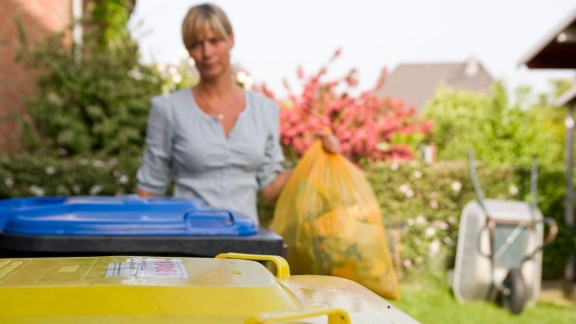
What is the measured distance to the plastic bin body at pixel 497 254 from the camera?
769 cm

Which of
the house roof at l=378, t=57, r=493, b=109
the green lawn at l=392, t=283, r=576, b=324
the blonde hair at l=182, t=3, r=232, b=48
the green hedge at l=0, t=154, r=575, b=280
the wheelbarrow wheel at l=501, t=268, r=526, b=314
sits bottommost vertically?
the green lawn at l=392, t=283, r=576, b=324

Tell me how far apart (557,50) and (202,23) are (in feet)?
28.3

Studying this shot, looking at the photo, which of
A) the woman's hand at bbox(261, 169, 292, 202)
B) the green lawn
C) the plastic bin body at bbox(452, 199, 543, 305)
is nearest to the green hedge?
the green lawn

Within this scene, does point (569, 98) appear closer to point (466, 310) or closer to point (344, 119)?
point (344, 119)

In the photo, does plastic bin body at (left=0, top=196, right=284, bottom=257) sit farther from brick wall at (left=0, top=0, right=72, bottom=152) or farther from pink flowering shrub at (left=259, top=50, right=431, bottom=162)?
brick wall at (left=0, top=0, right=72, bottom=152)

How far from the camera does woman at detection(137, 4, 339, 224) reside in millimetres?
2957

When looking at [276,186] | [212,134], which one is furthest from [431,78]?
[212,134]

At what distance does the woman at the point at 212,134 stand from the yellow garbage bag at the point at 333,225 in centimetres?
13

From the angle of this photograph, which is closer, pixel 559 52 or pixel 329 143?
pixel 329 143

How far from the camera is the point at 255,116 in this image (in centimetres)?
312

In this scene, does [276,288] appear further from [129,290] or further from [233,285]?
[129,290]

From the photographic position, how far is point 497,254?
7695 mm

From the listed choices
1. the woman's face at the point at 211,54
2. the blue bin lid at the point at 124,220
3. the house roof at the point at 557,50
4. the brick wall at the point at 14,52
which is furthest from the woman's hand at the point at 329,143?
the brick wall at the point at 14,52

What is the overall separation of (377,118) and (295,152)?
135cm
